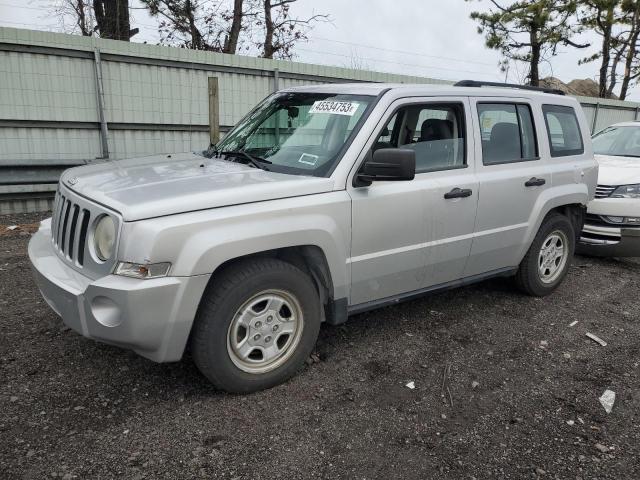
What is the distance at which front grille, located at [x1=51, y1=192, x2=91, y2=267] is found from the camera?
2.96 metres

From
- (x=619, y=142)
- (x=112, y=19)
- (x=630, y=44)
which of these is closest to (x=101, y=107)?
(x=112, y=19)

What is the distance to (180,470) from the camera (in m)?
2.51

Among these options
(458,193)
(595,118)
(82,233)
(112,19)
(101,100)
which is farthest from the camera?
(595,118)

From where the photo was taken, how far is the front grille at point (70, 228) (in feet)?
9.71

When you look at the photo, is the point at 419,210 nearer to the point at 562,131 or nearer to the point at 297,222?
the point at 297,222

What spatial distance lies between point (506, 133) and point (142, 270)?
319 centimetres

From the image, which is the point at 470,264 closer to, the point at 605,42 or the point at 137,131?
the point at 137,131

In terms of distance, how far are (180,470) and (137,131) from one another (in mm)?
7148

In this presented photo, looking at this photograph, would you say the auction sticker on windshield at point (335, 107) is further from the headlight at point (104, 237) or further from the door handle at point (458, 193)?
the headlight at point (104, 237)

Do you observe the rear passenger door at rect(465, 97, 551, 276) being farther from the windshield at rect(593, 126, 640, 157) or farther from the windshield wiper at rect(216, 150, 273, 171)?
the windshield at rect(593, 126, 640, 157)

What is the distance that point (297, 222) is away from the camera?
3074 millimetres

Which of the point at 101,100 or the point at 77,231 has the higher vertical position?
the point at 101,100

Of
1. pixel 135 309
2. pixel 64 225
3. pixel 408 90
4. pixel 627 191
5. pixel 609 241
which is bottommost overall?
pixel 609 241

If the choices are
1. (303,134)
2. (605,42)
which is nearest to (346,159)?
(303,134)
